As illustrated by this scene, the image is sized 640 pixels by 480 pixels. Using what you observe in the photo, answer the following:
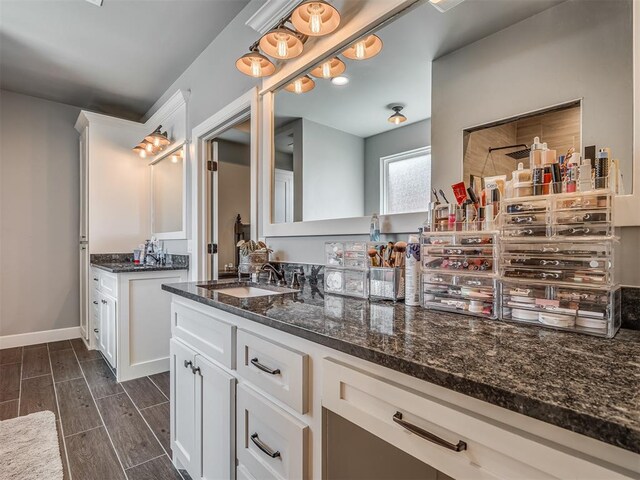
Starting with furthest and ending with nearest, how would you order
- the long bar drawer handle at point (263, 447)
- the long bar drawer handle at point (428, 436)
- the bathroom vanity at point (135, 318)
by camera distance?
the bathroom vanity at point (135, 318)
the long bar drawer handle at point (263, 447)
the long bar drawer handle at point (428, 436)

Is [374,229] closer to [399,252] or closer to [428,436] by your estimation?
[399,252]

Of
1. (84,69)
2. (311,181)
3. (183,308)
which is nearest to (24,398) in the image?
(183,308)

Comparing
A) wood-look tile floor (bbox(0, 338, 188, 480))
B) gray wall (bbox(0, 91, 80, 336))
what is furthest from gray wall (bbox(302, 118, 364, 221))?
gray wall (bbox(0, 91, 80, 336))

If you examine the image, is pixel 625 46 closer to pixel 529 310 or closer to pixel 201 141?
pixel 529 310

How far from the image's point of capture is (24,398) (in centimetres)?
235

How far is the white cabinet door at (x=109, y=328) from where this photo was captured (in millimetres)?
2742

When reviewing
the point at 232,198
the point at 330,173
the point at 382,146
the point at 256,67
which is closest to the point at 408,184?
the point at 382,146

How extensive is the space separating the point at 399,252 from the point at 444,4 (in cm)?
91

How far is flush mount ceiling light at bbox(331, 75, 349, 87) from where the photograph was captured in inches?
62.6

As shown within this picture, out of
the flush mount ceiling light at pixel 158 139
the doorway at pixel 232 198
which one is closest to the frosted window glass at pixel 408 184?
the flush mount ceiling light at pixel 158 139

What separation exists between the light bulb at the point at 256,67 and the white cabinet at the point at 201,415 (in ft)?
4.91

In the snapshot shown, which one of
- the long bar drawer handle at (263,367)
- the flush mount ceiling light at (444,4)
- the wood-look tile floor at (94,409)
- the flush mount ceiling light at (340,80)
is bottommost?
the wood-look tile floor at (94,409)

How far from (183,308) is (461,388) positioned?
1314mm

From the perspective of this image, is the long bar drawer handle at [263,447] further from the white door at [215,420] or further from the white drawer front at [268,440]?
the white door at [215,420]
